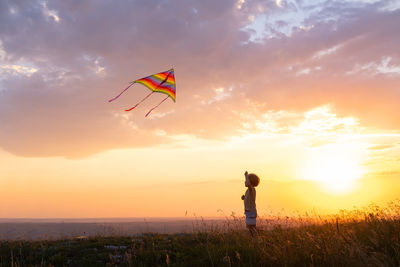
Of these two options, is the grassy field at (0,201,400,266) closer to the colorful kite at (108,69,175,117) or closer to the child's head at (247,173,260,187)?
the child's head at (247,173,260,187)

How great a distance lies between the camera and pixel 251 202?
9.00m

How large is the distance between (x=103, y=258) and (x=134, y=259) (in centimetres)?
107

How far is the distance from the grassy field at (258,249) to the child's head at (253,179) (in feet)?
4.16

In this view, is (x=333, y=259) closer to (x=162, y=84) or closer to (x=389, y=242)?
(x=389, y=242)

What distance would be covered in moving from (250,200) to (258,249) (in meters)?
3.71

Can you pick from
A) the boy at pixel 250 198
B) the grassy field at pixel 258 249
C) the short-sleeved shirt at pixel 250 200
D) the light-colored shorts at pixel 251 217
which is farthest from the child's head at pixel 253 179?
the grassy field at pixel 258 249

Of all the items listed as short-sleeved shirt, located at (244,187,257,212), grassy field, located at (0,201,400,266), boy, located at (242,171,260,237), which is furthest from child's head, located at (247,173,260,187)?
grassy field, located at (0,201,400,266)

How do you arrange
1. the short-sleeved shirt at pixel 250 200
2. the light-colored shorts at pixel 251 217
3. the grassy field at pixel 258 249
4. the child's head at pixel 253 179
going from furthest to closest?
1. the child's head at pixel 253 179
2. the short-sleeved shirt at pixel 250 200
3. the light-colored shorts at pixel 251 217
4. the grassy field at pixel 258 249

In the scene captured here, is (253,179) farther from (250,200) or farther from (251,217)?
(251,217)

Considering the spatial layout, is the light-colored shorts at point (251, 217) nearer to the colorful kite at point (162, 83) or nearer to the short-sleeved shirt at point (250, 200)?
the short-sleeved shirt at point (250, 200)

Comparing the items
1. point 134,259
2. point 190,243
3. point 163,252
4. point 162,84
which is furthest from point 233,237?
point 162,84

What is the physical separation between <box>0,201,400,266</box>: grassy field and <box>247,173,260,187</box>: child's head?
1268mm

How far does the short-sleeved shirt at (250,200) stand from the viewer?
8.97 metres

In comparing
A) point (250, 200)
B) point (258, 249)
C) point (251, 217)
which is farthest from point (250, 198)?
point (258, 249)
